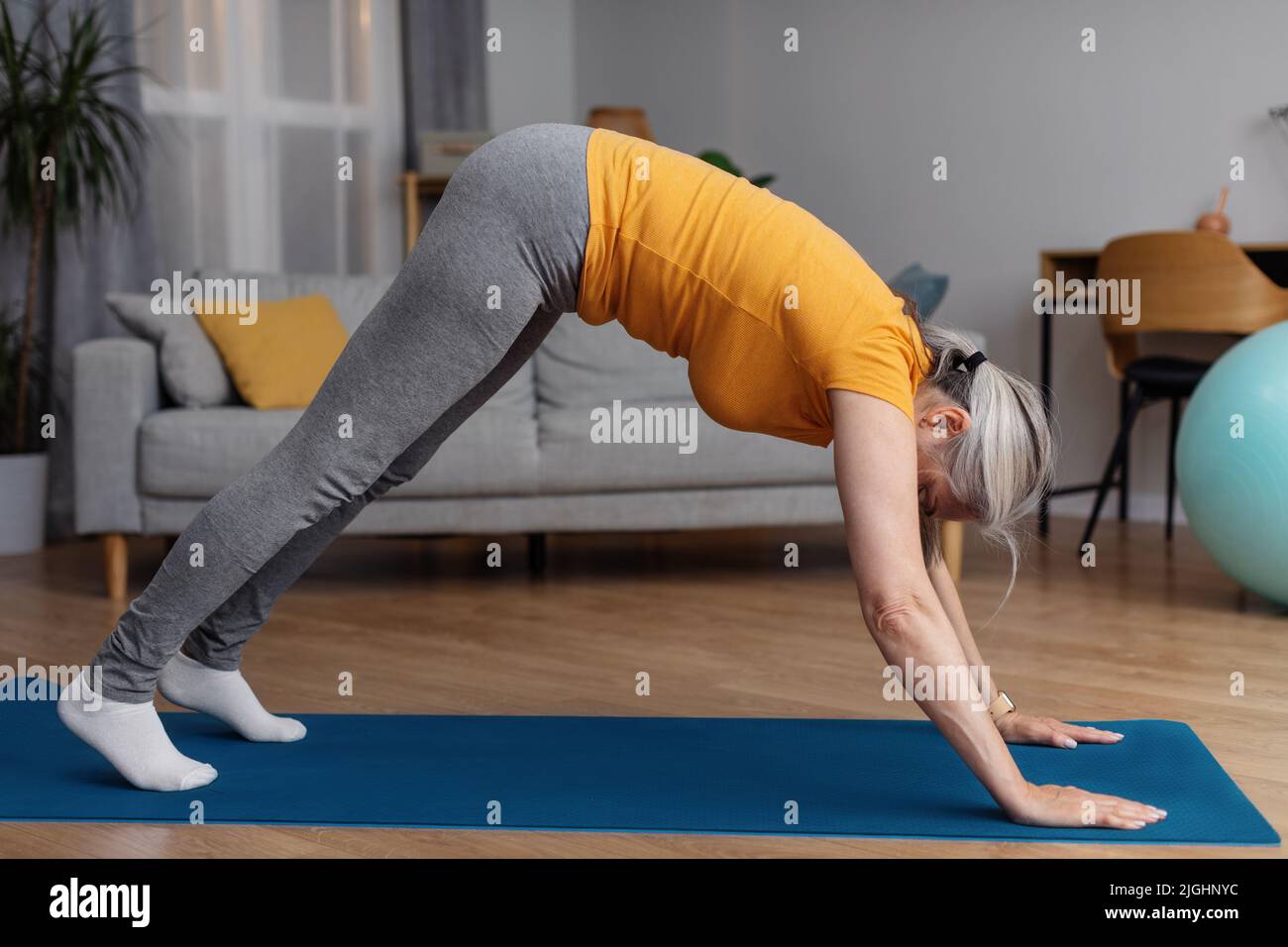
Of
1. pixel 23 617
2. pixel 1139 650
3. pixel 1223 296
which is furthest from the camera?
pixel 1223 296

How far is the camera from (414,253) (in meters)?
1.66

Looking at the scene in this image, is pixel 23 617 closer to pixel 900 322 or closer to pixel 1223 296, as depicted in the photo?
pixel 900 322

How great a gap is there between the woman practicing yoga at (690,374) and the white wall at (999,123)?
324cm

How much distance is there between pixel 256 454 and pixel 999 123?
2.94 meters

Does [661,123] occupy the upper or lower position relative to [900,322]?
upper

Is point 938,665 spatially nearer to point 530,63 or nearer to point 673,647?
point 673,647

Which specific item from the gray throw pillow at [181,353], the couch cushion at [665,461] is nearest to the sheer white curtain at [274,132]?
the gray throw pillow at [181,353]

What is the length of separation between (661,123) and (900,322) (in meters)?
4.33

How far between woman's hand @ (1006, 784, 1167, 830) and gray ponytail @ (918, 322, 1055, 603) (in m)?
0.26

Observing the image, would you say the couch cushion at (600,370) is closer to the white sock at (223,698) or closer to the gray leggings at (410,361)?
the white sock at (223,698)

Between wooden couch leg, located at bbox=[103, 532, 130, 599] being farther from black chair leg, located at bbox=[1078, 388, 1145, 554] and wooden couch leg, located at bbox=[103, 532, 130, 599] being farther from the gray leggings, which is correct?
black chair leg, located at bbox=[1078, 388, 1145, 554]

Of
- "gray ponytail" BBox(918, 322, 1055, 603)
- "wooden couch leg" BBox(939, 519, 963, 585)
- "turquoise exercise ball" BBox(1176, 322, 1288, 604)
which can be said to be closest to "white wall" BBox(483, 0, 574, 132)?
"wooden couch leg" BBox(939, 519, 963, 585)

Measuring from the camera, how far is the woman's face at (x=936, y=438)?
1665 mm

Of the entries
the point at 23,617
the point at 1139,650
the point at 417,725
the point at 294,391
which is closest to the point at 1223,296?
the point at 1139,650
